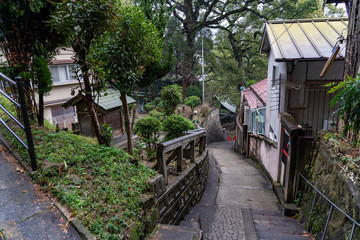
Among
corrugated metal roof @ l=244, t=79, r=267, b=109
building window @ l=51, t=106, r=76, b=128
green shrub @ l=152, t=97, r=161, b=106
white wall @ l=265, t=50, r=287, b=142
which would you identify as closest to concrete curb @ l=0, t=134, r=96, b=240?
white wall @ l=265, t=50, r=287, b=142

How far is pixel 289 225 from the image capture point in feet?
16.1

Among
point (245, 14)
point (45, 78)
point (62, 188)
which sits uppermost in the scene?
point (245, 14)

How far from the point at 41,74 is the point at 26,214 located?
3.16m

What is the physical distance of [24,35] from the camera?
4.55 m

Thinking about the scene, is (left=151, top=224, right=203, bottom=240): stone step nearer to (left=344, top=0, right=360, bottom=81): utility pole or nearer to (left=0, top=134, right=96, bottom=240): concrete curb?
(left=0, top=134, right=96, bottom=240): concrete curb

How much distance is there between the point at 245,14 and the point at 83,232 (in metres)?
24.0

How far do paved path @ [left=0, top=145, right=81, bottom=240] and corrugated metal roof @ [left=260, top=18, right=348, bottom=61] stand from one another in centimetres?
680

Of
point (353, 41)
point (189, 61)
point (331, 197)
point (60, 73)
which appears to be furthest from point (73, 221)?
point (189, 61)

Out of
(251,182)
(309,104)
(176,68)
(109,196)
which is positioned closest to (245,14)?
(176,68)

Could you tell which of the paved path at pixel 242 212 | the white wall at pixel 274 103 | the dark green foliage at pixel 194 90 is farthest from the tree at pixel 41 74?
the dark green foliage at pixel 194 90

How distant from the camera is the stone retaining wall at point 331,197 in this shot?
327 cm

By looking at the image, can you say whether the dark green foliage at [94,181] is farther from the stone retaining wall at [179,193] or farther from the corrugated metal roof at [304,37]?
the corrugated metal roof at [304,37]

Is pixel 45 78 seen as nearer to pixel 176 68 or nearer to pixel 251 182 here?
pixel 251 182

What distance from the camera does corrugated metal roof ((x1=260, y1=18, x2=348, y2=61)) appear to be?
691 cm
